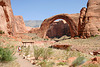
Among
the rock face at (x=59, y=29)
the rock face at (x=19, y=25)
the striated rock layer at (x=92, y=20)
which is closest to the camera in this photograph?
the striated rock layer at (x=92, y=20)

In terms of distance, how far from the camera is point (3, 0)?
2017 cm

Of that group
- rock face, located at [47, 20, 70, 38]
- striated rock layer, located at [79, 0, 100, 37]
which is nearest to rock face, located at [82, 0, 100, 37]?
striated rock layer, located at [79, 0, 100, 37]

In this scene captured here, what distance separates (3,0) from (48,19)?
16.3 meters

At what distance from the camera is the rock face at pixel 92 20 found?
19906mm

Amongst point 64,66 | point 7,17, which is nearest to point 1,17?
point 7,17

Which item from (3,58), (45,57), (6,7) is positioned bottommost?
(45,57)

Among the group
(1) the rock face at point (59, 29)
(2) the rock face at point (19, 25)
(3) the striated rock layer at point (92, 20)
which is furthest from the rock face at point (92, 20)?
(2) the rock face at point (19, 25)

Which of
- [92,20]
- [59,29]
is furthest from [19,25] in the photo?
[92,20]

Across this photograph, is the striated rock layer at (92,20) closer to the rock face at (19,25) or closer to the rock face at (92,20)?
the rock face at (92,20)

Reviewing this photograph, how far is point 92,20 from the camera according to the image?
20.9m

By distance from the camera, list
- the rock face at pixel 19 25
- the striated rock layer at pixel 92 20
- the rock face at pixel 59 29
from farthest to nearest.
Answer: the rock face at pixel 19 25, the rock face at pixel 59 29, the striated rock layer at pixel 92 20

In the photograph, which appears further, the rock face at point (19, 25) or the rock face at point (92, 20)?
Answer: the rock face at point (19, 25)

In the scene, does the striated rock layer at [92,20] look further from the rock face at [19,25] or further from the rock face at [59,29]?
the rock face at [19,25]

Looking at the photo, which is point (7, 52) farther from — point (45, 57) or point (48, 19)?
point (48, 19)
